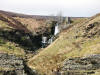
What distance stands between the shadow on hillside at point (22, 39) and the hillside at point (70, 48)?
38.9ft

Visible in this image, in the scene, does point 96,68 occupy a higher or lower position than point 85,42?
lower

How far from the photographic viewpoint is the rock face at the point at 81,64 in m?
65.2

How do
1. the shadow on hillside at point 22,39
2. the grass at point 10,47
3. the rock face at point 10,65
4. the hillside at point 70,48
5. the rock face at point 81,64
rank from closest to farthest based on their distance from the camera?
1. the rock face at point 10,65
2. the rock face at point 81,64
3. the hillside at point 70,48
4. the grass at point 10,47
5. the shadow on hillside at point 22,39

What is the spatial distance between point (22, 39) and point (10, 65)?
92.4 feet

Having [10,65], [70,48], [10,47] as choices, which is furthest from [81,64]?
[10,47]

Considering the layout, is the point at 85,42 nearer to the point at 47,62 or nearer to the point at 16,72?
the point at 47,62

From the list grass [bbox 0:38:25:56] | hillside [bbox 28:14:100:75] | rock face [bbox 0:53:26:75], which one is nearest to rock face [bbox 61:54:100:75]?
hillside [bbox 28:14:100:75]

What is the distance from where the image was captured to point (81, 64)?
66.2 metres

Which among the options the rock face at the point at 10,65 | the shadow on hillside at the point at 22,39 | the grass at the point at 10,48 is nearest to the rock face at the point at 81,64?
the rock face at the point at 10,65

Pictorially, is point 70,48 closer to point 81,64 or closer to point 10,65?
point 81,64

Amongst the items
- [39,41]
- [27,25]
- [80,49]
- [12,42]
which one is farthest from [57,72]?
[27,25]

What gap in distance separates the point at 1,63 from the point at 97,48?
74.4 feet

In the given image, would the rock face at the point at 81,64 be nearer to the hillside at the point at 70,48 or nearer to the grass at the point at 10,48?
the hillside at the point at 70,48

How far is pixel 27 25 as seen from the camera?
354 ft
